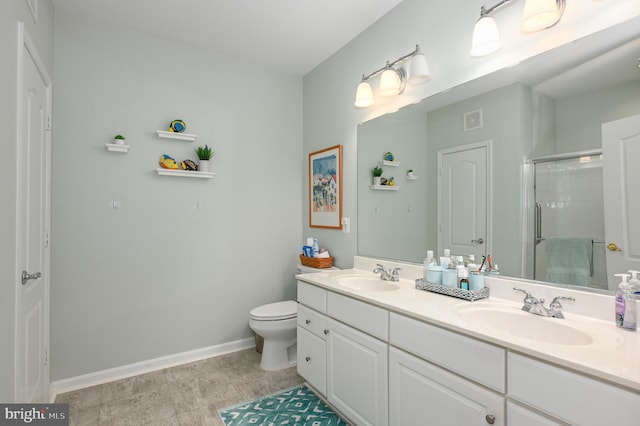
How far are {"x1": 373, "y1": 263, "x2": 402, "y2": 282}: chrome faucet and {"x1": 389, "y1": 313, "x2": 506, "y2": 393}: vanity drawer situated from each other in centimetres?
60

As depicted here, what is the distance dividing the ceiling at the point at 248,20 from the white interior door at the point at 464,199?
3.95 ft

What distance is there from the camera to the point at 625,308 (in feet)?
3.80

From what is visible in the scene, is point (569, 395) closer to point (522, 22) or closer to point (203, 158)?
point (522, 22)

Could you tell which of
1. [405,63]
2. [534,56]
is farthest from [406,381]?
[405,63]

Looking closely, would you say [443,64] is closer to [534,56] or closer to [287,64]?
[534,56]

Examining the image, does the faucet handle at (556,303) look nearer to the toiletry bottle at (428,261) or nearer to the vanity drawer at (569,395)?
the vanity drawer at (569,395)

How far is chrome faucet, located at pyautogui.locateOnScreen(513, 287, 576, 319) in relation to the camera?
1.30m

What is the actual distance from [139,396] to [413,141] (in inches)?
99.3

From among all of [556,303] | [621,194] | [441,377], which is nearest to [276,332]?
[441,377]

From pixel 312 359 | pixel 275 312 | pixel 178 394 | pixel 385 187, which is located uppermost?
pixel 385 187

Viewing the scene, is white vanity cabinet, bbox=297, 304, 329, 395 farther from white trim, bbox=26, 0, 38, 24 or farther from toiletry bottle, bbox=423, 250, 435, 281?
white trim, bbox=26, 0, 38, 24

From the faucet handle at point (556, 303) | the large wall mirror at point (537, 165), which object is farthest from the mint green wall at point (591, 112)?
the faucet handle at point (556, 303)

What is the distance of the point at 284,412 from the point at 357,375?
623mm

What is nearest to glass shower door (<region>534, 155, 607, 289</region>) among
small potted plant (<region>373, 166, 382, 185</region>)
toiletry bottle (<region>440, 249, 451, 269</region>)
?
toiletry bottle (<region>440, 249, 451, 269</region>)
